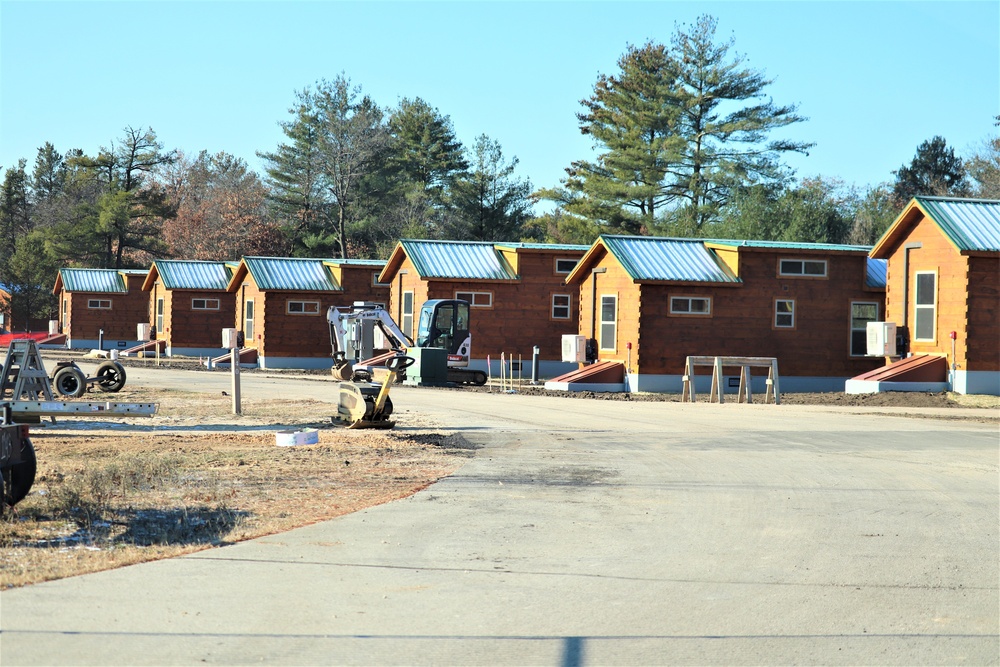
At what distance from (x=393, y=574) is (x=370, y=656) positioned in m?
1.99

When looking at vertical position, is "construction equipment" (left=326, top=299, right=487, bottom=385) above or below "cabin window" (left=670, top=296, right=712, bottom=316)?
below

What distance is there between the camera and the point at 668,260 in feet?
113

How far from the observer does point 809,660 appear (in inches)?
245

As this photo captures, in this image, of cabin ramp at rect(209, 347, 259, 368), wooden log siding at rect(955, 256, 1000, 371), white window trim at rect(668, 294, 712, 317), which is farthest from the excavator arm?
wooden log siding at rect(955, 256, 1000, 371)

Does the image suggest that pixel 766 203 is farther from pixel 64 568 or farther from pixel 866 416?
pixel 64 568

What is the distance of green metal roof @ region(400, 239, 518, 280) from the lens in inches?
1628

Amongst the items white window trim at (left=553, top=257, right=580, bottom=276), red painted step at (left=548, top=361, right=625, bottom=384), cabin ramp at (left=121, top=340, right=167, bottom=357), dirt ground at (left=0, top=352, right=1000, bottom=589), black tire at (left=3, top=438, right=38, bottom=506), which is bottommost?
dirt ground at (left=0, top=352, right=1000, bottom=589)

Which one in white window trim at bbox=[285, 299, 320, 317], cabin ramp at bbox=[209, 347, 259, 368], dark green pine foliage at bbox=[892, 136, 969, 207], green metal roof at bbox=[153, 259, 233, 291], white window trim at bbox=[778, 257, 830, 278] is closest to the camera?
white window trim at bbox=[778, 257, 830, 278]

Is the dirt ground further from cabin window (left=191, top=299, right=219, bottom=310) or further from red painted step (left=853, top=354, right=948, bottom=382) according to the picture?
cabin window (left=191, top=299, right=219, bottom=310)

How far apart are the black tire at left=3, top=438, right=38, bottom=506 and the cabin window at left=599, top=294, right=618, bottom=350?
26036mm

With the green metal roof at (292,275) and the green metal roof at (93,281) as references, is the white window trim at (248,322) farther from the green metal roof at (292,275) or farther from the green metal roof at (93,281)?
the green metal roof at (93,281)

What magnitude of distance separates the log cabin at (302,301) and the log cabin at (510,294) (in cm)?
674

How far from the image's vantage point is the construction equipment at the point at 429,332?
37.1 meters

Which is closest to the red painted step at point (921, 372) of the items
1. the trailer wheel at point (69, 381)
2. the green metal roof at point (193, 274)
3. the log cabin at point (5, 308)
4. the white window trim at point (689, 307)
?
the white window trim at point (689, 307)
